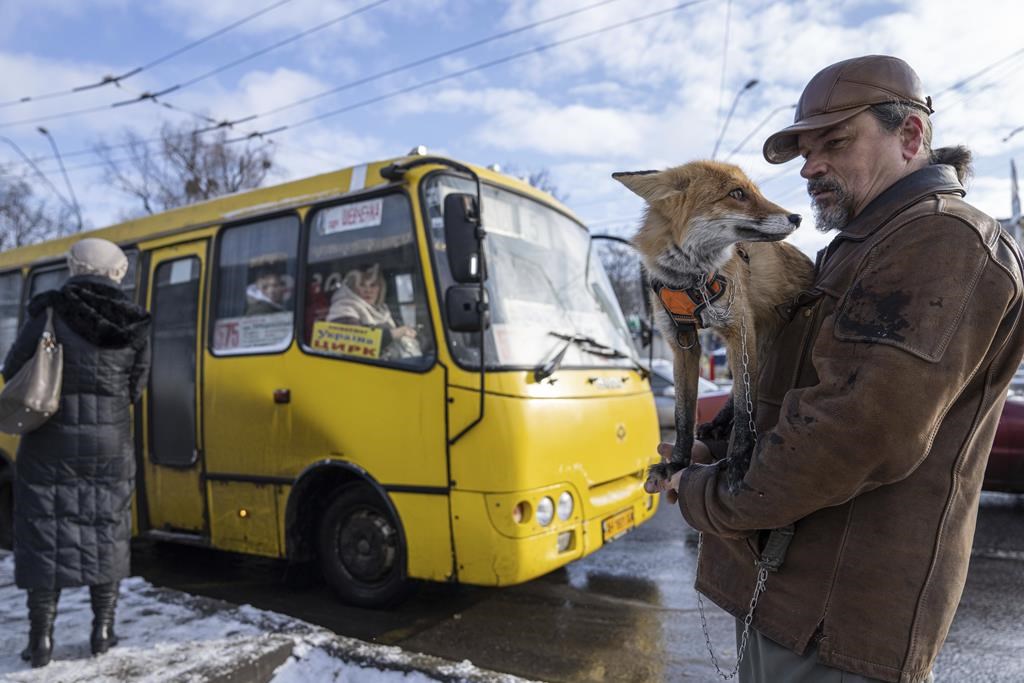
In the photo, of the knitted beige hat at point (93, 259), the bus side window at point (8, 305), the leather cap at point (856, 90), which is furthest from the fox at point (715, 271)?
the bus side window at point (8, 305)

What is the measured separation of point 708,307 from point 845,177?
0.44 metres

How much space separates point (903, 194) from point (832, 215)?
0.68ft

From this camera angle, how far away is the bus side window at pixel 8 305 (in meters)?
7.20

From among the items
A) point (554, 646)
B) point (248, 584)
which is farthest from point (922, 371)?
point (248, 584)

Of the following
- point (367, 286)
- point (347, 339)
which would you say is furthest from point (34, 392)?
point (367, 286)

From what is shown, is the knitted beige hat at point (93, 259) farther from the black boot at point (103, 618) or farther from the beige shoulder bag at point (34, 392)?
the black boot at point (103, 618)

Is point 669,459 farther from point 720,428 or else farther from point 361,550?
point 361,550

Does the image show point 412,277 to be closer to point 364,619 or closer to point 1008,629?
point 364,619

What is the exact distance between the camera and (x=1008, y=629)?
440 cm

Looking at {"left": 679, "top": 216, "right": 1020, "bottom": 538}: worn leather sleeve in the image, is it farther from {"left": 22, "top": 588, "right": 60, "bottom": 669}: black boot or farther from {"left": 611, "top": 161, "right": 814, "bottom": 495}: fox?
{"left": 22, "top": 588, "right": 60, "bottom": 669}: black boot

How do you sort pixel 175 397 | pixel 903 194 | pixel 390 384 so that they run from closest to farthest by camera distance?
pixel 903 194
pixel 390 384
pixel 175 397

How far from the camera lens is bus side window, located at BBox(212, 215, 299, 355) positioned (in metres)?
5.12

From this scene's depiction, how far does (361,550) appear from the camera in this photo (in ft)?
15.6

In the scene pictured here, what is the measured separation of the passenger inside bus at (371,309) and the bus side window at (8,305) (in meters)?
4.52
